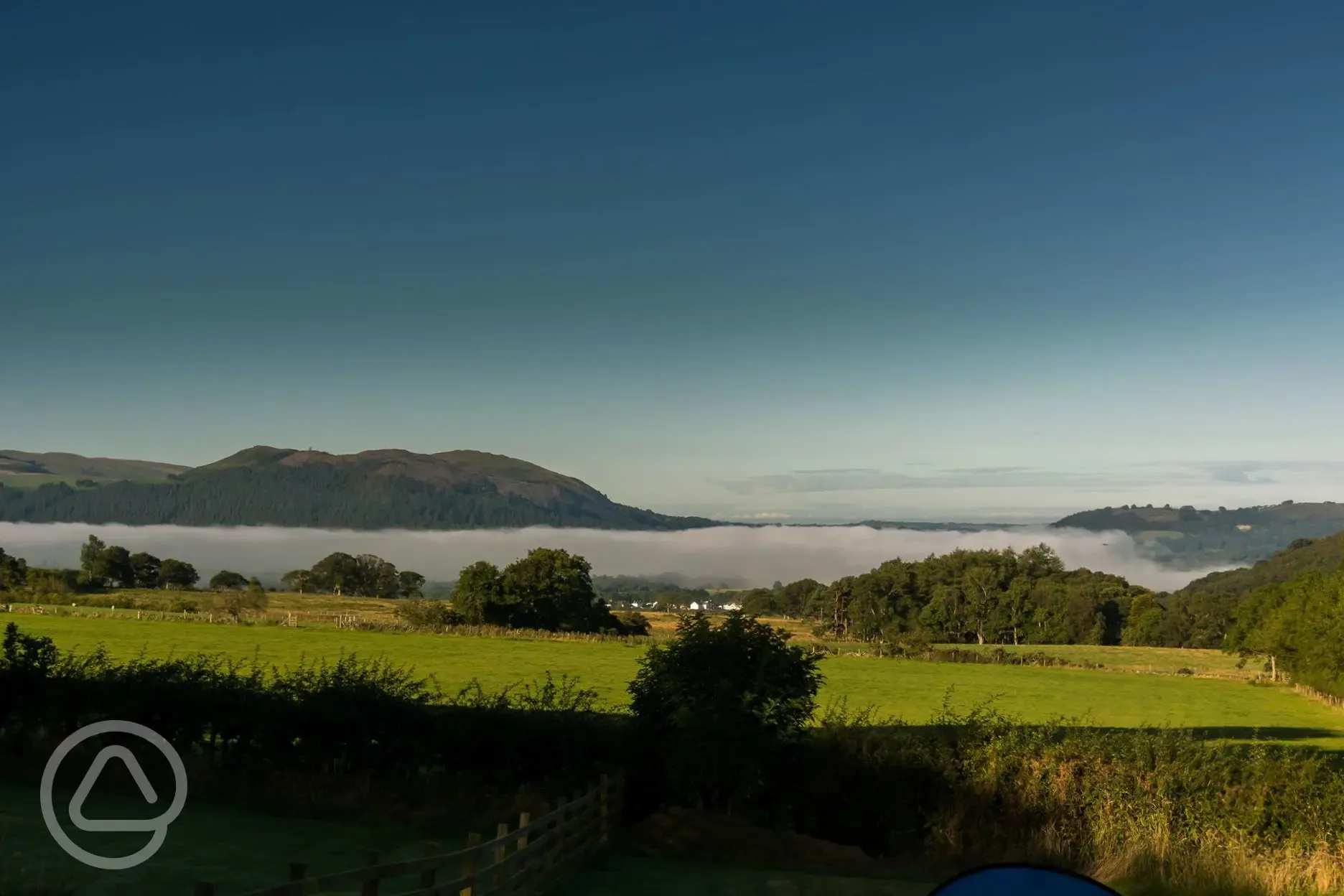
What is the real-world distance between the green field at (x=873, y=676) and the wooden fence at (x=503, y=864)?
93.0ft

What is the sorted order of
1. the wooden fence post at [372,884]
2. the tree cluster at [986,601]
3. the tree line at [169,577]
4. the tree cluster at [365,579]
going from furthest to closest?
1. the tree cluster at [365,579]
2. the tree cluster at [986,601]
3. the tree line at [169,577]
4. the wooden fence post at [372,884]

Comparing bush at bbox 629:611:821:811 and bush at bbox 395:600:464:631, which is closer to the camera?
bush at bbox 629:611:821:811

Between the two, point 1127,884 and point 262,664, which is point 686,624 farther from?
point 262,664

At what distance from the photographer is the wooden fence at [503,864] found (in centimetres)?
736

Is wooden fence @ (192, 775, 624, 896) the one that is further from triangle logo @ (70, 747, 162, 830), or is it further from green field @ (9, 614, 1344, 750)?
green field @ (9, 614, 1344, 750)

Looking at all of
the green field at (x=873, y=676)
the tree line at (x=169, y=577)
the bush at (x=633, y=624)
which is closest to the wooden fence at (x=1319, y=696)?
the green field at (x=873, y=676)

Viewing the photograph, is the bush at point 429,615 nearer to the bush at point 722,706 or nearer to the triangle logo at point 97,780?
the triangle logo at point 97,780

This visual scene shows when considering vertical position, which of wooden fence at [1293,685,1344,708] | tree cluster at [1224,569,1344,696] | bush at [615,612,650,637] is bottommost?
bush at [615,612,650,637]

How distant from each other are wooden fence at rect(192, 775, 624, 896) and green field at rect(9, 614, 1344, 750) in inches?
1116
